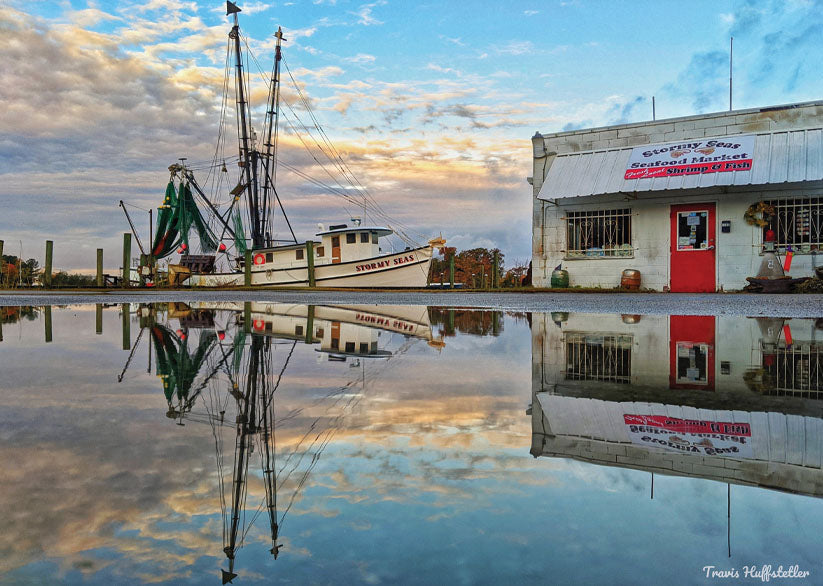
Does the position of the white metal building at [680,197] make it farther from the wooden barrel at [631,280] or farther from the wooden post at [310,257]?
the wooden post at [310,257]

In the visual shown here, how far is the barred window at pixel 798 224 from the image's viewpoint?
54.4ft

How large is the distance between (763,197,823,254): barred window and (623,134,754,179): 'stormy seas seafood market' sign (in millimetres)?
1485

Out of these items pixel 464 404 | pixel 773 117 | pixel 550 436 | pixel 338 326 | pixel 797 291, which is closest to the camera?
pixel 550 436

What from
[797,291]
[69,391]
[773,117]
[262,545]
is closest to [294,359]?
[69,391]

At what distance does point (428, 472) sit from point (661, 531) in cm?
63

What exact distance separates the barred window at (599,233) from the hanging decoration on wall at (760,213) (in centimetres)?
306

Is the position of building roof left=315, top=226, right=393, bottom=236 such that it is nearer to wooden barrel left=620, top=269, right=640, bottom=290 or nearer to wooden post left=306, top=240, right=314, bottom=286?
wooden post left=306, top=240, right=314, bottom=286

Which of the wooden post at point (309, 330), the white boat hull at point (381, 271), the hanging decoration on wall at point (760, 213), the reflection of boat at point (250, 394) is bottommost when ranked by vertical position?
the reflection of boat at point (250, 394)

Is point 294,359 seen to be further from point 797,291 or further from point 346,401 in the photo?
point 797,291

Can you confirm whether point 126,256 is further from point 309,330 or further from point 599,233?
point 309,330

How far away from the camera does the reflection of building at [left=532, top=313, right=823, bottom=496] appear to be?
193 centimetres

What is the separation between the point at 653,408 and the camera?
9.21 ft

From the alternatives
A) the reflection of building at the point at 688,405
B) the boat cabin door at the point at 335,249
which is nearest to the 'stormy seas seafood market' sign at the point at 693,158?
the reflection of building at the point at 688,405

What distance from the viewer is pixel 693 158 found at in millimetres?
17578
